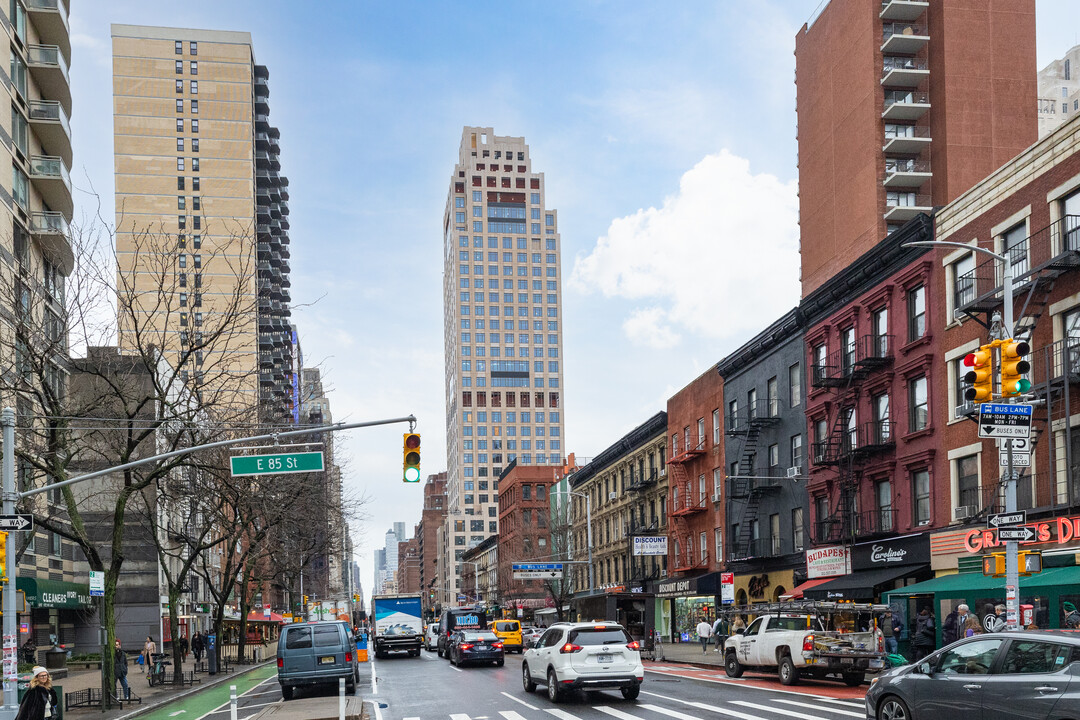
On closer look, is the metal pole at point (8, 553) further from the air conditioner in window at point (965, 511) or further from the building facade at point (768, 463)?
the building facade at point (768, 463)

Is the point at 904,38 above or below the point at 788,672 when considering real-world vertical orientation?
above

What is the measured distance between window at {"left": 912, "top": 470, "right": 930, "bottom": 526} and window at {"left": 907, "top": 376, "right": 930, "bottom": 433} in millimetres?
1521

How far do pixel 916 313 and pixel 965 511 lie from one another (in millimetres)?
7409

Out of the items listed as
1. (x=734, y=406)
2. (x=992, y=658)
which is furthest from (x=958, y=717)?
(x=734, y=406)

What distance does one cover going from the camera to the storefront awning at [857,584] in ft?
117

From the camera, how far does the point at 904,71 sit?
60.9 meters

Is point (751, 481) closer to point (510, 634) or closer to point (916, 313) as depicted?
point (510, 634)

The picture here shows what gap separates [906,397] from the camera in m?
37.0

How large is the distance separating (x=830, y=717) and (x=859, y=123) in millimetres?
51442

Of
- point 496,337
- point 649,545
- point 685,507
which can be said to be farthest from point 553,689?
point 496,337

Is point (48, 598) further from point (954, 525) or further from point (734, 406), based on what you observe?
point (954, 525)

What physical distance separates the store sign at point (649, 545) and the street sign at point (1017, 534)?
1453 inches

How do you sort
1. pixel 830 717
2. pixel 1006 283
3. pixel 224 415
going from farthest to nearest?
pixel 224 415, pixel 1006 283, pixel 830 717

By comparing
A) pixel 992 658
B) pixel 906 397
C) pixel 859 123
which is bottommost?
pixel 992 658
